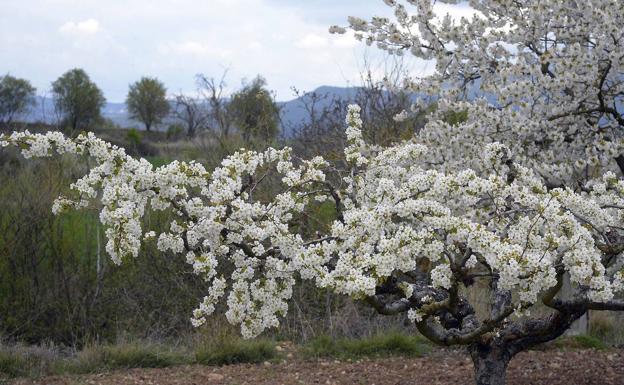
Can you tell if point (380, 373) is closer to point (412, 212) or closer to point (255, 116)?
point (412, 212)

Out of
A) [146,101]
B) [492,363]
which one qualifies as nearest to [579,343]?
[492,363]

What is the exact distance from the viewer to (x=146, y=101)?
45188mm

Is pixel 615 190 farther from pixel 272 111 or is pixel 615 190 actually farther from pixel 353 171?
pixel 272 111

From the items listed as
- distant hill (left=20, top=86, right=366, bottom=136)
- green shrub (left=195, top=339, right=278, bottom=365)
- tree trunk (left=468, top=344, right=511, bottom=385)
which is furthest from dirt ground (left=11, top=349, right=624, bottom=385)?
distant hill (left=20, top=86, right=366, bottom=136)

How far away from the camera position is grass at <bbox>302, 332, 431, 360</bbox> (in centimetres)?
743

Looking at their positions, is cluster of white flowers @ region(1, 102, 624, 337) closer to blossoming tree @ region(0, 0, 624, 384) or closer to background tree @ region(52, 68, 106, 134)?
blossoming tree @ region(0, 0, 624, 384)

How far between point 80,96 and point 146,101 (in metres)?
14.6

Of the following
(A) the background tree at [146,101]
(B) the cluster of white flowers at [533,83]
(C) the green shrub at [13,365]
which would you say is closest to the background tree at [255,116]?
(B) the cluster of white flowers at [533,83]

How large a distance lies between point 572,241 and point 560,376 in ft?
10.8

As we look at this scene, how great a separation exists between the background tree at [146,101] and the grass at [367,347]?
3692cm

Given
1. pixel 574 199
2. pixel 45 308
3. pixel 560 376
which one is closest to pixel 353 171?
pixel 574 199

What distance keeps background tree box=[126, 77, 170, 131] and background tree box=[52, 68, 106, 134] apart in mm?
5186

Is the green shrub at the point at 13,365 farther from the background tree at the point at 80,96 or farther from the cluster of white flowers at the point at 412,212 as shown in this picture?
the background tree at the point at 80,96

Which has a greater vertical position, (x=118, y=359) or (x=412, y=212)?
(x=412, y=212)
